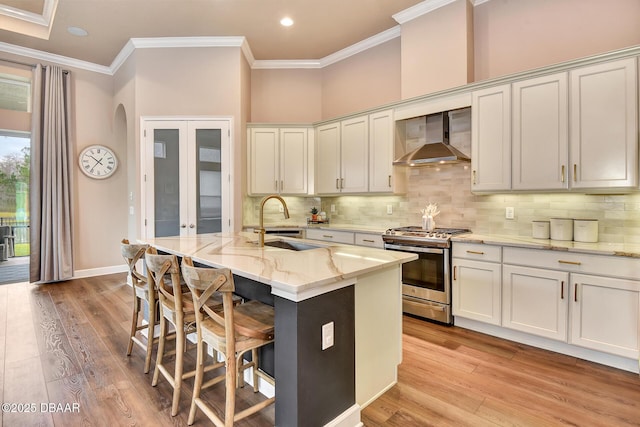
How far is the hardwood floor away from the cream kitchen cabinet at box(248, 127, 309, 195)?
2.60m

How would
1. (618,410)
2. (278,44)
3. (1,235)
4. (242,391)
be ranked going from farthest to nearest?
(1,235), (278,44), (242,391), (618,410)

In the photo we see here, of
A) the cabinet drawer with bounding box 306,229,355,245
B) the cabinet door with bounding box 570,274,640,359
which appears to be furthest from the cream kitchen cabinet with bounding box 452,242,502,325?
the cabinet drawer with bounding box 306,229,355,245

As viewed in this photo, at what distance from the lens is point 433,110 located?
3689mm

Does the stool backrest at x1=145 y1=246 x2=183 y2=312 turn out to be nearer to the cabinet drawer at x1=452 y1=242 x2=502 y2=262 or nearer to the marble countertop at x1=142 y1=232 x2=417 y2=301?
the marble countertop at x1=142 y1=232 x2=417 y2=301

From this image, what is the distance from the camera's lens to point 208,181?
4738 millimetres

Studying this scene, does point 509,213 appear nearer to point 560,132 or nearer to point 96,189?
point 560,132

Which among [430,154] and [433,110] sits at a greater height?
[433,110]

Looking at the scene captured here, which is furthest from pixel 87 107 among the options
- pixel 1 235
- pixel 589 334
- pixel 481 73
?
pixel 589 334

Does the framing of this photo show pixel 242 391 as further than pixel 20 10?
No

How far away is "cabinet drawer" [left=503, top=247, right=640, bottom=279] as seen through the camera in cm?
239

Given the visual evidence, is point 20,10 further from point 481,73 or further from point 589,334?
point 589,334

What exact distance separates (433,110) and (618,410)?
2937mm

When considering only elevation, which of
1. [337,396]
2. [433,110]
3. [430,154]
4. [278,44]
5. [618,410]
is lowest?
[618,410]

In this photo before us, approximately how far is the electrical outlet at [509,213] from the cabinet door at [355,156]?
164 centimetres
